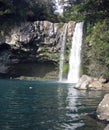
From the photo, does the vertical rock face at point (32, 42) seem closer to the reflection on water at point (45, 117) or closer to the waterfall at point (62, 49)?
the waterfall at point (62, 49)

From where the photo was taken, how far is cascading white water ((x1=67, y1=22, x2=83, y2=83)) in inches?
2303

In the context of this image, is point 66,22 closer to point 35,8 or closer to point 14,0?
point 35,8

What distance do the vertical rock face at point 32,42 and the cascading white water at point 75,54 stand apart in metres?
1.04

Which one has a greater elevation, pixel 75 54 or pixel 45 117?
pixel 75 54

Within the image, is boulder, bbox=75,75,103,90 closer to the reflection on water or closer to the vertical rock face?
the reflection on water

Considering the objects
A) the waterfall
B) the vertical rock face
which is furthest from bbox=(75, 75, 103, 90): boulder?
the waterfall

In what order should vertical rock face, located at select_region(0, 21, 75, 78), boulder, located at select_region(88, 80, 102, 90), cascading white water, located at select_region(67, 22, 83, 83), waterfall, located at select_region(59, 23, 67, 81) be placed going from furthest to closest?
waterfall, located at select_region(59, 23, 67, 81) < cascading white water, located at select_region(67, 22, 83, 83) < vertical rock face, located at select_region(0, 21, 75, 78) < boulder, located at select_region(88, 80, 102, 90)

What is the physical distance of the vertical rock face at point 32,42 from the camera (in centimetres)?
5731

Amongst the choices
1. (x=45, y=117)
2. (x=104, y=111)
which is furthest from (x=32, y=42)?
(x=104, y=111)

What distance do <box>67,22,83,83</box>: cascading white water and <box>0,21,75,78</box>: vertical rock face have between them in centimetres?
104

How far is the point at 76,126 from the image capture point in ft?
52.7

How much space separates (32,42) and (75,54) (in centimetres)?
754

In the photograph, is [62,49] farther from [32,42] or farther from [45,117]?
[45,117]

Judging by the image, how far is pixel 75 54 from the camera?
2328 inches
